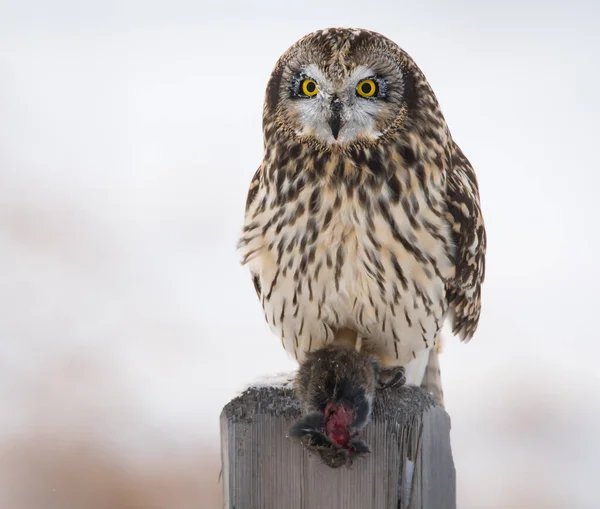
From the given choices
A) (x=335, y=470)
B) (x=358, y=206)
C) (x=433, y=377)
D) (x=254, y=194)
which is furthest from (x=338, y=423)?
(x=433, y=377)

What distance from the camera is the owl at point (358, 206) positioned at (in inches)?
106

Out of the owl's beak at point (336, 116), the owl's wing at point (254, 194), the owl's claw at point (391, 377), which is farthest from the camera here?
the owl's wing at point (254, 194)

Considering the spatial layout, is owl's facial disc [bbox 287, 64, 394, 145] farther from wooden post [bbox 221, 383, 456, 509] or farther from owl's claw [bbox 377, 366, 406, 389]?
wooden post [bbox 221, 383, 456, 509]

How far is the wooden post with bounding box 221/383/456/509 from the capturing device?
6.08ft

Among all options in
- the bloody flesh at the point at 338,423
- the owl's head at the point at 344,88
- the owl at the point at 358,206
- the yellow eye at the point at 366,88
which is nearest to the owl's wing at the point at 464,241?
the owl at the point at 358,206

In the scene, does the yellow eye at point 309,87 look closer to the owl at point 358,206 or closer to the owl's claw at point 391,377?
the owl at point 358,206

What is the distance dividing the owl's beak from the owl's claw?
0.75 meters

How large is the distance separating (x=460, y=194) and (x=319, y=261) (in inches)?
21.5

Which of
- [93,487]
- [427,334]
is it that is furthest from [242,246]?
[93,487]

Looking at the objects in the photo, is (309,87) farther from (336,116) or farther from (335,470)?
(335,470)

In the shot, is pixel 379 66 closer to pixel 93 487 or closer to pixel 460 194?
pixel 460 194

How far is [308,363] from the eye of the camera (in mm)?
2564

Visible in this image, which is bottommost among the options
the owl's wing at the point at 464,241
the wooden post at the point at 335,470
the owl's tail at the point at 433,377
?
the wooden post at the point at 335,470

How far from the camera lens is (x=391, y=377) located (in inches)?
109
